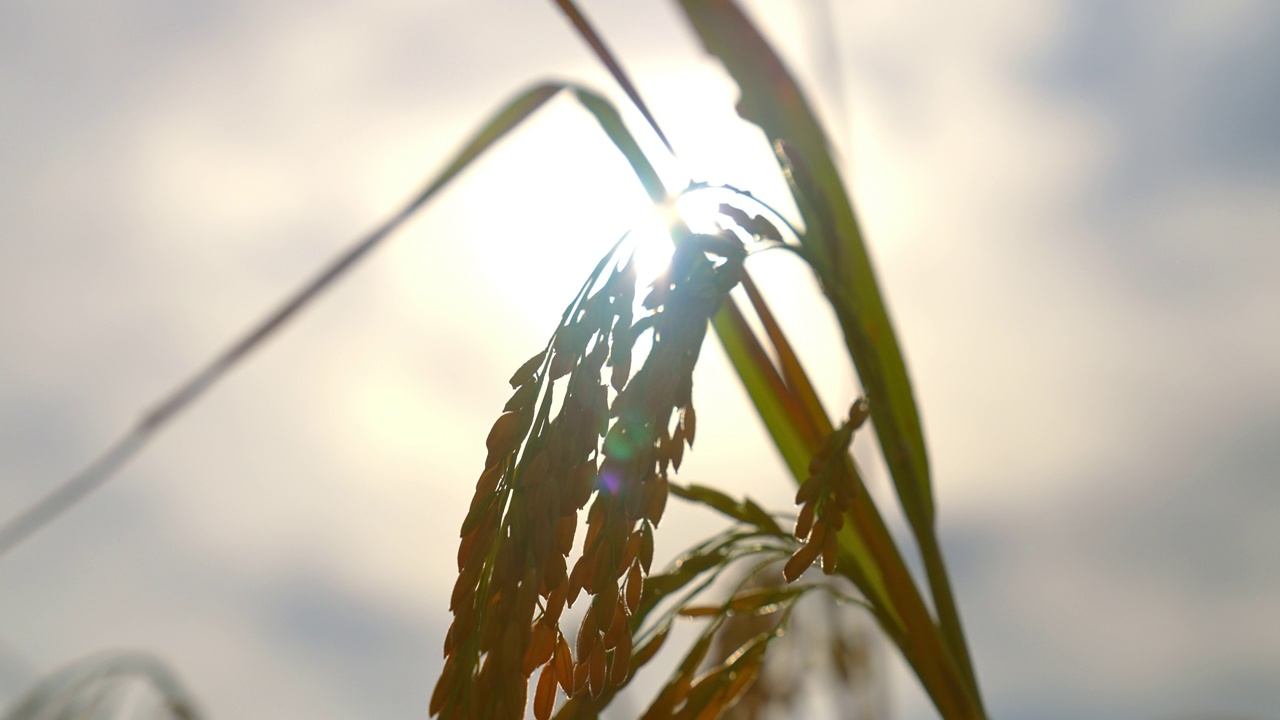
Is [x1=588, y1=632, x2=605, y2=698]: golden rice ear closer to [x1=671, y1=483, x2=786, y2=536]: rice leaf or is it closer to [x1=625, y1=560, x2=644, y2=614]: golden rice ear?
[x1=625, y1=560, x2=644, y2=614]: golden rice ear

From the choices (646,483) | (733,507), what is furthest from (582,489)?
(733,507)

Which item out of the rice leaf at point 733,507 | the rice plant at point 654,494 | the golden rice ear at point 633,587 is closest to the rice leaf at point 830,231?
the rice plant at point 654,494

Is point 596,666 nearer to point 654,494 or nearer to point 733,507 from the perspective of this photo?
point 654,494

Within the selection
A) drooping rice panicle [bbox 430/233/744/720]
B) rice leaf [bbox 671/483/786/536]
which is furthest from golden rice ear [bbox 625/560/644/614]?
rice leaf [bbox 671/483/786/536]

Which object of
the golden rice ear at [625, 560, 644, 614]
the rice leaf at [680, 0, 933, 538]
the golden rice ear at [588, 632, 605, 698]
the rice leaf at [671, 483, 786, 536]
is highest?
the rice leaf at [680, 0, 933, 538]

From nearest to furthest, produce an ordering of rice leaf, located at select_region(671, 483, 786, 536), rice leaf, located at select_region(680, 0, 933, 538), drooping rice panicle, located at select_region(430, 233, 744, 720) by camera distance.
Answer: drooping rice panicle, located at select_region(430, 233, 744, 720) < rice leaf, located at select_region(680, 0, 933, 538) < rice leaf, located at select_region(671, 483, 786, 536)

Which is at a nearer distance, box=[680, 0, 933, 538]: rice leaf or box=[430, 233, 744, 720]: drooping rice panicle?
box=[430, 233, 744, 720]: drooping rice panicle

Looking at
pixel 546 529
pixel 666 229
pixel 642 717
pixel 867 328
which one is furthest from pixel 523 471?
pixel 867 328

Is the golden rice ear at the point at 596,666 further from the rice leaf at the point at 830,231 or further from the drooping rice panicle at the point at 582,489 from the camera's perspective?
the rice leaf at the point at 830,231

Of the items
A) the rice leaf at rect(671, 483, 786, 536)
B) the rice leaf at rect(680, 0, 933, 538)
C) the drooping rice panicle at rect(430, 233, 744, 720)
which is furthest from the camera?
the rice leaf at rect(671, 483, 786, 536)

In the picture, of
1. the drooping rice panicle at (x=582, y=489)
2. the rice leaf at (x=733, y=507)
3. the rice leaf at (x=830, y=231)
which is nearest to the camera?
the drooping rice panicle at (x=582, y=489)

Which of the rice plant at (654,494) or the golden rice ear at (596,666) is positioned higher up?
the rice plant at (654,494)

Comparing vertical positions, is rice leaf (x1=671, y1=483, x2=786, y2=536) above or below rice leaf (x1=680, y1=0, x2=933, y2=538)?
below
